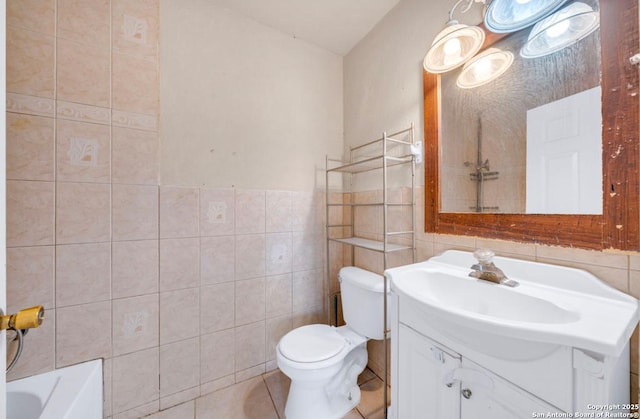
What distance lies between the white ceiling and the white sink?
1532 millimetres

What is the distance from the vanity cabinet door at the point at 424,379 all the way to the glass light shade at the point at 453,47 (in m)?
1.16

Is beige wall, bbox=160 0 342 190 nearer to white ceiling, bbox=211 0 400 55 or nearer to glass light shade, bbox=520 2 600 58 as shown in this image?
white ceiling, bbox=211 0 400 55

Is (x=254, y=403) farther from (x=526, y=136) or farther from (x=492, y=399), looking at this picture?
(x=526, y=136)

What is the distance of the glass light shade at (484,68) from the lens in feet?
3.22

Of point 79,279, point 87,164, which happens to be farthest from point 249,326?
point 87,164

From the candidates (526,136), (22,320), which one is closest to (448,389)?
(526,136)

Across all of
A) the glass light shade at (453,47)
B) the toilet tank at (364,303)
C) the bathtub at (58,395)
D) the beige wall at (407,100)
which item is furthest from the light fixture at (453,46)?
the bathtub at (58,395)

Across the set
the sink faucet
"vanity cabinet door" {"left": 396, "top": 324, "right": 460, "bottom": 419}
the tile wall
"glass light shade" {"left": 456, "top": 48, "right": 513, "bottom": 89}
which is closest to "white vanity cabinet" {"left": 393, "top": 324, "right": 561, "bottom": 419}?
"vanity cabinet door" {"left": 396, "top": 324, "right": 460, "bottom": 419}

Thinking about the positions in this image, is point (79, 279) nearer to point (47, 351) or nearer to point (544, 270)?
point (47, 351)

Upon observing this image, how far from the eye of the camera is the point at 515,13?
0.92 m

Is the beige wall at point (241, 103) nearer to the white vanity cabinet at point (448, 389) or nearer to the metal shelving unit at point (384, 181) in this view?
the metal shelving unit at point (384, 181)

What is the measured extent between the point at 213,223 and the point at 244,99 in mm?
807

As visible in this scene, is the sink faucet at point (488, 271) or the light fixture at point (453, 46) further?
the light fixture at point (453, 46)

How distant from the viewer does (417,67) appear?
4.27 ft
